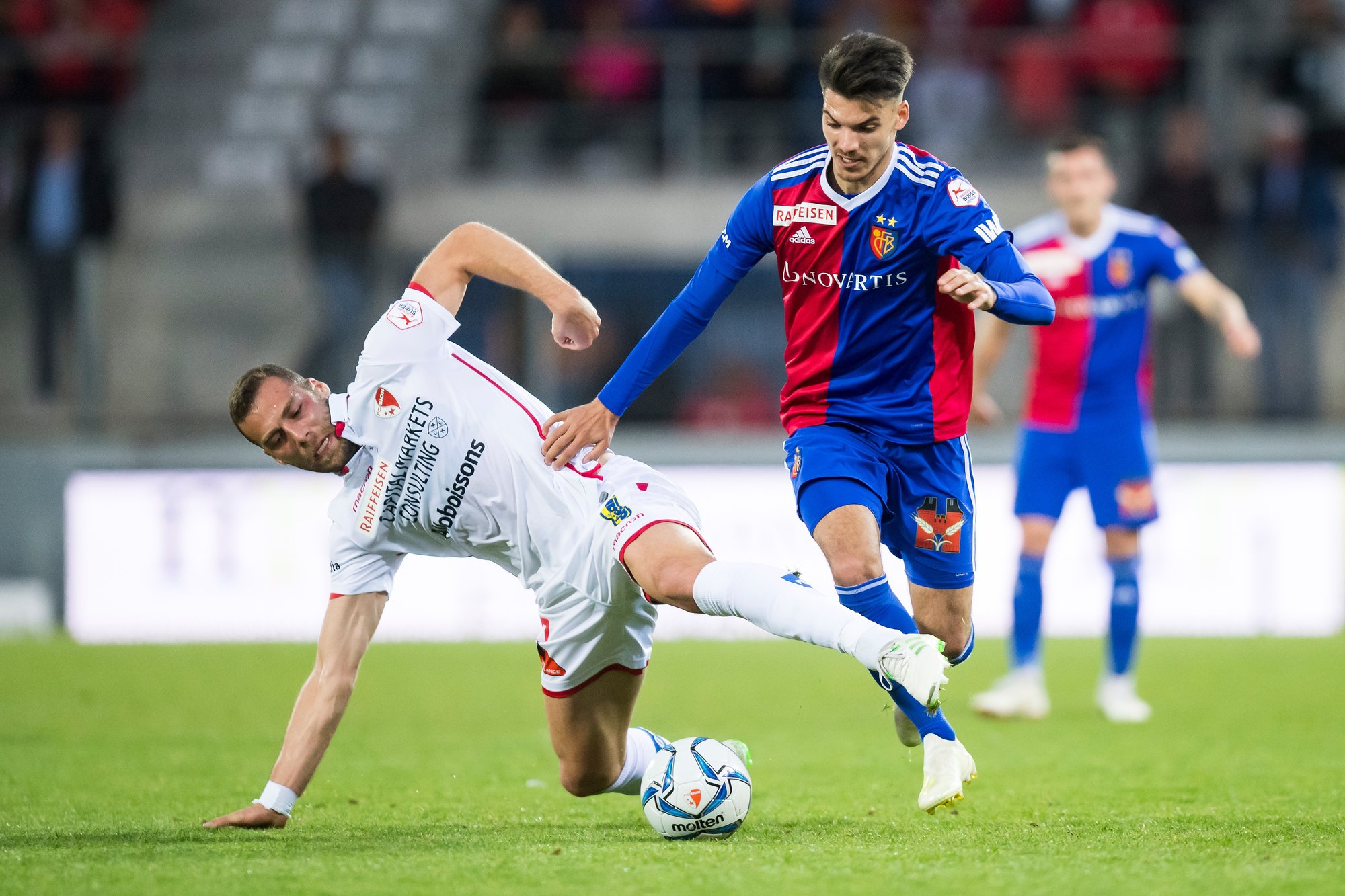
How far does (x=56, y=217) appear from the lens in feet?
40.7

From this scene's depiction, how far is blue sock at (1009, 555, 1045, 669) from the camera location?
811 cm

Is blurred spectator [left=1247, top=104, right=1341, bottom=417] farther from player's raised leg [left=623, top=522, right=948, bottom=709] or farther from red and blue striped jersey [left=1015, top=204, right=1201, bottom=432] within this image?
player's raised leg [left=623, top=522, right=948, bottom=709]

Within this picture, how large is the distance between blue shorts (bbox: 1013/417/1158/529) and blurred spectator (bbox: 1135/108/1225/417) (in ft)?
13.1

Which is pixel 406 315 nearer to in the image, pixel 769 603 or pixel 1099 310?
pixel 769 603

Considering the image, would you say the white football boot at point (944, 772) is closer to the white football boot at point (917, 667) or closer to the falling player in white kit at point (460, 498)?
the white football boot at point (917, 667)

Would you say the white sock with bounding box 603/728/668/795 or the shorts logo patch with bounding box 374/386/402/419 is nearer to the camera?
the shorts logo patch with bounding box 374/386/402/419

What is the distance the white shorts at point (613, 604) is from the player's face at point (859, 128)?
1.14 metres

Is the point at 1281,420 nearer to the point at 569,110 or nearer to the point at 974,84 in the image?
the point at 974,84

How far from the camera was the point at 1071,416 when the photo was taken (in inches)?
318

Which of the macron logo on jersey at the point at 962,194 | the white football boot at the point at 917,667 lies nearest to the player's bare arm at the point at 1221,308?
the macron logo on jersey at the point at 962,194

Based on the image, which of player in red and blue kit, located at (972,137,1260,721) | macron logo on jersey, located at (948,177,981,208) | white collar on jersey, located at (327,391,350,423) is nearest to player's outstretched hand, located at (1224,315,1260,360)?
player in red and blue kit, located at (972,137,1260,721)

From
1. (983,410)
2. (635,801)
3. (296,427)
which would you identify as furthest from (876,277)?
(983,410)

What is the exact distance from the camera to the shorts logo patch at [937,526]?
17.5ft

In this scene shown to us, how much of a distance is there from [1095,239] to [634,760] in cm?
402
